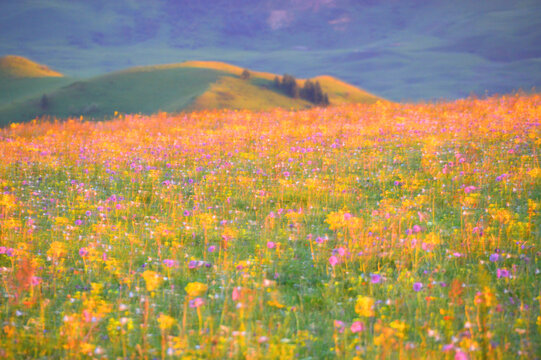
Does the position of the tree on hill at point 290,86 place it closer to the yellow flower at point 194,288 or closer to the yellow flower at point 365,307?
the yellow flower at point 194,288

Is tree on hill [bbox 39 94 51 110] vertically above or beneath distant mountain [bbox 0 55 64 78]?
beneath

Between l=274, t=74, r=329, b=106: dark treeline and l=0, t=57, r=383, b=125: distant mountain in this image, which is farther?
l=274, t=74, r=329, b=106: dark treeline

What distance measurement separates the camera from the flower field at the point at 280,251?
3387mm

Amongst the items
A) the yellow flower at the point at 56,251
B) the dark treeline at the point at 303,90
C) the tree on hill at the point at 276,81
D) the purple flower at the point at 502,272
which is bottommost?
the yellow flower at the point at 56,251

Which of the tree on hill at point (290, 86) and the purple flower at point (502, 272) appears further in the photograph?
the tree on hill at point (290, 86)

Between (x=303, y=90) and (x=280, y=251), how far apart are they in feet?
228

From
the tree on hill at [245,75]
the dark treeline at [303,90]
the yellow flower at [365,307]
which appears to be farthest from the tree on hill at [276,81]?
the yellow flower at [365,307]

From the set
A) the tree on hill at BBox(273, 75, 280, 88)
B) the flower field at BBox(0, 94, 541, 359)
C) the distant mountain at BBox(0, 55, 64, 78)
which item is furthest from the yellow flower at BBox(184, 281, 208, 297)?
the distant mountain at BBox(0, 55, 64, 78)

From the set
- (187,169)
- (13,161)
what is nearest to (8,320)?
(187,169)

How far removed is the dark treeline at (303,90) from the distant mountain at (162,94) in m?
1.55

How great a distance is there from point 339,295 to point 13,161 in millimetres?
9145

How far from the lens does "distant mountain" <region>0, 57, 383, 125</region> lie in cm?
Result: 6425

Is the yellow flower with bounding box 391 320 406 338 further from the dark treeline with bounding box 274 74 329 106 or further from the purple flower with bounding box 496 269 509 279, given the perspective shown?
the dark treeline with bounding box 274 74 329 106

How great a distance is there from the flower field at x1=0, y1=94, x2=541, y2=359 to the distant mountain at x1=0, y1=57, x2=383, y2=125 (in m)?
50.4
